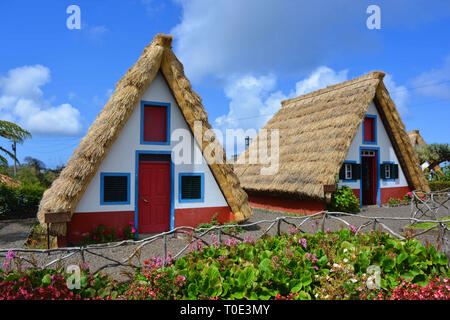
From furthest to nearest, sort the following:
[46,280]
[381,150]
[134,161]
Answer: [381,150] < [134,161] < [46,280]

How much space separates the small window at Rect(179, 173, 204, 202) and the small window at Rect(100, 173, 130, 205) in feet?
4.78

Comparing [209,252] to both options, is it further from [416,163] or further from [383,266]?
[416,163]

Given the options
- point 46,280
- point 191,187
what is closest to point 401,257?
point 46,280

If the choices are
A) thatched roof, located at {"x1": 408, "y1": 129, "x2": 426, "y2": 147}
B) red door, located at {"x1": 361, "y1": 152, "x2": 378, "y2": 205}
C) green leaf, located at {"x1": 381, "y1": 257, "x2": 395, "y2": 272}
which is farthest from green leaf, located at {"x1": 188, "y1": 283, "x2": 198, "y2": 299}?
thatched roof, located at {"x1": 408, "y1": 129, "x2": 426, "y2": 147}

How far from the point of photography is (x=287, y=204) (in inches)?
553

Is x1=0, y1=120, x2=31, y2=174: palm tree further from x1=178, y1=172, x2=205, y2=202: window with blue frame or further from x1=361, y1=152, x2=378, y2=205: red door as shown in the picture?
x1=361, y1=152, x2=378, y2=205: red door

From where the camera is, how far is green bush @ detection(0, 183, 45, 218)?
1338 centimetres

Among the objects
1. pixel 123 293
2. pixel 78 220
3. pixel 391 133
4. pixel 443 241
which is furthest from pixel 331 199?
pixel 123 293

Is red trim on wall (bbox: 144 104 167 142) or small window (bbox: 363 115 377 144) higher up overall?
small window (bbox: 363 115 377 144)

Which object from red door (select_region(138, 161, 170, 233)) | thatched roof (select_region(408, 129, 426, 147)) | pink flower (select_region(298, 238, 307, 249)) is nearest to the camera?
pink flower (select_region(298, 238, 307, 249))

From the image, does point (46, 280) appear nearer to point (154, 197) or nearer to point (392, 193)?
point (154, 197)

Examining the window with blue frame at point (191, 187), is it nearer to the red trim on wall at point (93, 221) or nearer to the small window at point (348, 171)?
the red trim on wall at point (93, 221)

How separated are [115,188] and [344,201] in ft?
28.2
